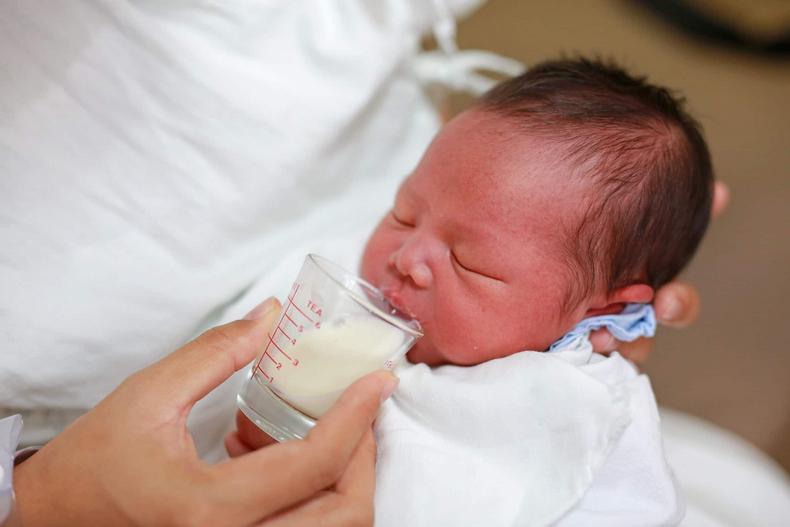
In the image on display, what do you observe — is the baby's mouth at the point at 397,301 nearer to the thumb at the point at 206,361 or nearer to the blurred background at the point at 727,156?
the thumb at the point at 206,361

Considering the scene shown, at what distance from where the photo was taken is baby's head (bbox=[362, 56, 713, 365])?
1.04m

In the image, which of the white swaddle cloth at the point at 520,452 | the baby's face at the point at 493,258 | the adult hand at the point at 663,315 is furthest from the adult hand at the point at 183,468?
the adult hand at the point at 663,315

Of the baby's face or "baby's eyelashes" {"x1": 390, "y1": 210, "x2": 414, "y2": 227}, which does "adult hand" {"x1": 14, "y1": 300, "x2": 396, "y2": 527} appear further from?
"baby's eyelashes" {"x1": 390, "y1": 210, "x2": 414, "y2": 227}

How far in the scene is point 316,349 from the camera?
0.83 metres

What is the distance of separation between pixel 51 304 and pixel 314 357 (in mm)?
442

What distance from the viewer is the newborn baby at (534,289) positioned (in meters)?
0.95

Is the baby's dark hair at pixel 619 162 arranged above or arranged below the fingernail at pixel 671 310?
above

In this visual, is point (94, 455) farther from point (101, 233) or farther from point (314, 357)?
point (101, 233)

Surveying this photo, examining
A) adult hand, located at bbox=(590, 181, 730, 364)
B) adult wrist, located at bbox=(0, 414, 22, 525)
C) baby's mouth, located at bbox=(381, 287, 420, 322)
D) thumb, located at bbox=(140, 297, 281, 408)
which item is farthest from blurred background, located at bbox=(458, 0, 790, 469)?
adult wrist, located at bbox=(0, 414, 22, 525)

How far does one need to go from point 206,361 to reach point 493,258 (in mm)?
465

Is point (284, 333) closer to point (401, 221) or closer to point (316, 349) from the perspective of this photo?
point (316, 349)

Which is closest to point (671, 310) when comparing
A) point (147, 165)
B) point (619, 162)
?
point (619, 162)

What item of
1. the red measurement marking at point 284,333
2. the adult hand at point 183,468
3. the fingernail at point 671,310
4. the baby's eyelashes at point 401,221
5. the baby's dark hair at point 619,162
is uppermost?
the baby's dark hair at point 619,162

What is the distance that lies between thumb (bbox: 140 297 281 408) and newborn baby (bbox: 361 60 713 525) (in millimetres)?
267
